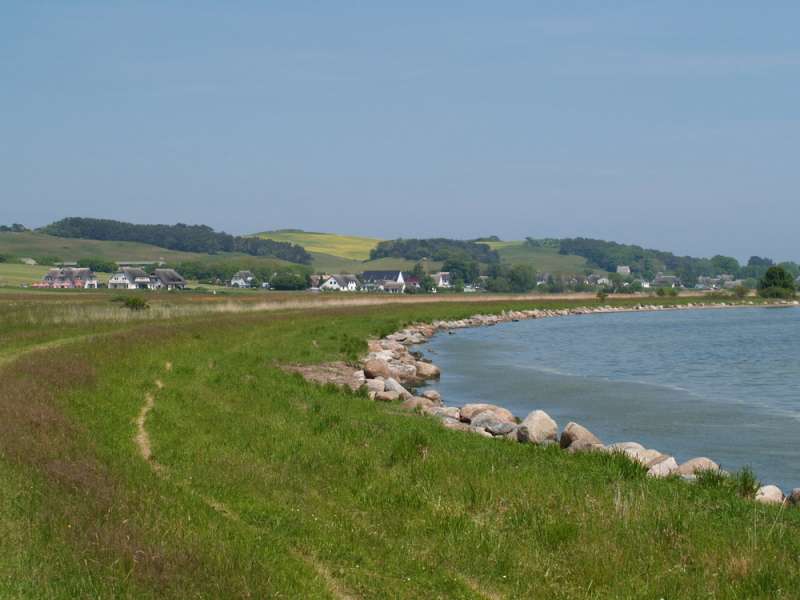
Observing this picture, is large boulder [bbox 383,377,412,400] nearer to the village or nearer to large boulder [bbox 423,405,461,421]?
large boulder [bbox 423,405,461,421]

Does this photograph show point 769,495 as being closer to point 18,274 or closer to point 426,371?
point 426,371

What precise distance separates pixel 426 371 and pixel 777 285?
298 feet

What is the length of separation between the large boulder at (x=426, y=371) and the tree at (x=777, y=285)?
88.6 m

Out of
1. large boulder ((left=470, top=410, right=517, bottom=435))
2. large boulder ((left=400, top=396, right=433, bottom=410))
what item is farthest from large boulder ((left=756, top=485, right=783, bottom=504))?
large boulder ((left=400, top=396, right=433, bottom=410))

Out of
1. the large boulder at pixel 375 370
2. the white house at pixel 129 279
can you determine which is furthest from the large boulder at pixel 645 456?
the white house at pixel 129 279

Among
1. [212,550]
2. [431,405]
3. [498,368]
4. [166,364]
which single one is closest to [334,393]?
[431,405]

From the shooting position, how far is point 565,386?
29562 mm

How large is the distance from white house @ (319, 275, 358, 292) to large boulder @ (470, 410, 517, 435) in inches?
4900

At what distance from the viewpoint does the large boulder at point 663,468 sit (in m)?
12.9

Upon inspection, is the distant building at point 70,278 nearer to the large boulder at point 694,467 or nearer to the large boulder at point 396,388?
the large boulder at point 396,388

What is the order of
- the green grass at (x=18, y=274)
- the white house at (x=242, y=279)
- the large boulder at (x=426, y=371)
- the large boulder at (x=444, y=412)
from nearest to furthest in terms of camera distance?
the large boulder at (x=444, y=412), the large boulder at (x=426, y=371), the green grass at (x=18, y=274), the white house at (x=242, y=279)

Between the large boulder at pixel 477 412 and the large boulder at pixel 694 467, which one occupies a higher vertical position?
the large boulder at pixel 694 467

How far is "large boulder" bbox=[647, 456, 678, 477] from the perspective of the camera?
12891 millimetres

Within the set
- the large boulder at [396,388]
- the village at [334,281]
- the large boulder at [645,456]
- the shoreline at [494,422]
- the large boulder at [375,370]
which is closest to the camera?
A: the shoreline at [494,422]
